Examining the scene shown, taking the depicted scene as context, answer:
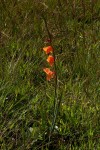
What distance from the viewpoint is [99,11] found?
4.20 meters

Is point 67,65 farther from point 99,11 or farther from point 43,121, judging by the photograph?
point 99,11

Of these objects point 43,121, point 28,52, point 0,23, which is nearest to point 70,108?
point 43,121

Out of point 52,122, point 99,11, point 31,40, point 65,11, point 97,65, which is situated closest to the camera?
point 52,122

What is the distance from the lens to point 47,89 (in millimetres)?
2674

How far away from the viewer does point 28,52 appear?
3213 mm

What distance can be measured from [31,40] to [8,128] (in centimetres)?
130

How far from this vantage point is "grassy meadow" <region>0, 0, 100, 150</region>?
88.6 inches

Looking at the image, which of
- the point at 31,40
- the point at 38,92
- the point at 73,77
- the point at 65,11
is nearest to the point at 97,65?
the point at 73,77

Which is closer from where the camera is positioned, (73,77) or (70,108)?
(70,108)

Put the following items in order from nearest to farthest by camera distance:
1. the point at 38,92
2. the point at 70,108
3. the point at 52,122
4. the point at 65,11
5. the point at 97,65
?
the point at 52,122, the point at 70,108, the point at 38,92, the point at 97,65, the point at 65,11

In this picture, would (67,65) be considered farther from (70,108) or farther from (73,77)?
(70,108)

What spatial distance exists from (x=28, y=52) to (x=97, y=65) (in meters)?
0.65

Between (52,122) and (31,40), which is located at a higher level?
(31,40)

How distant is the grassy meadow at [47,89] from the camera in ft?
7.38
